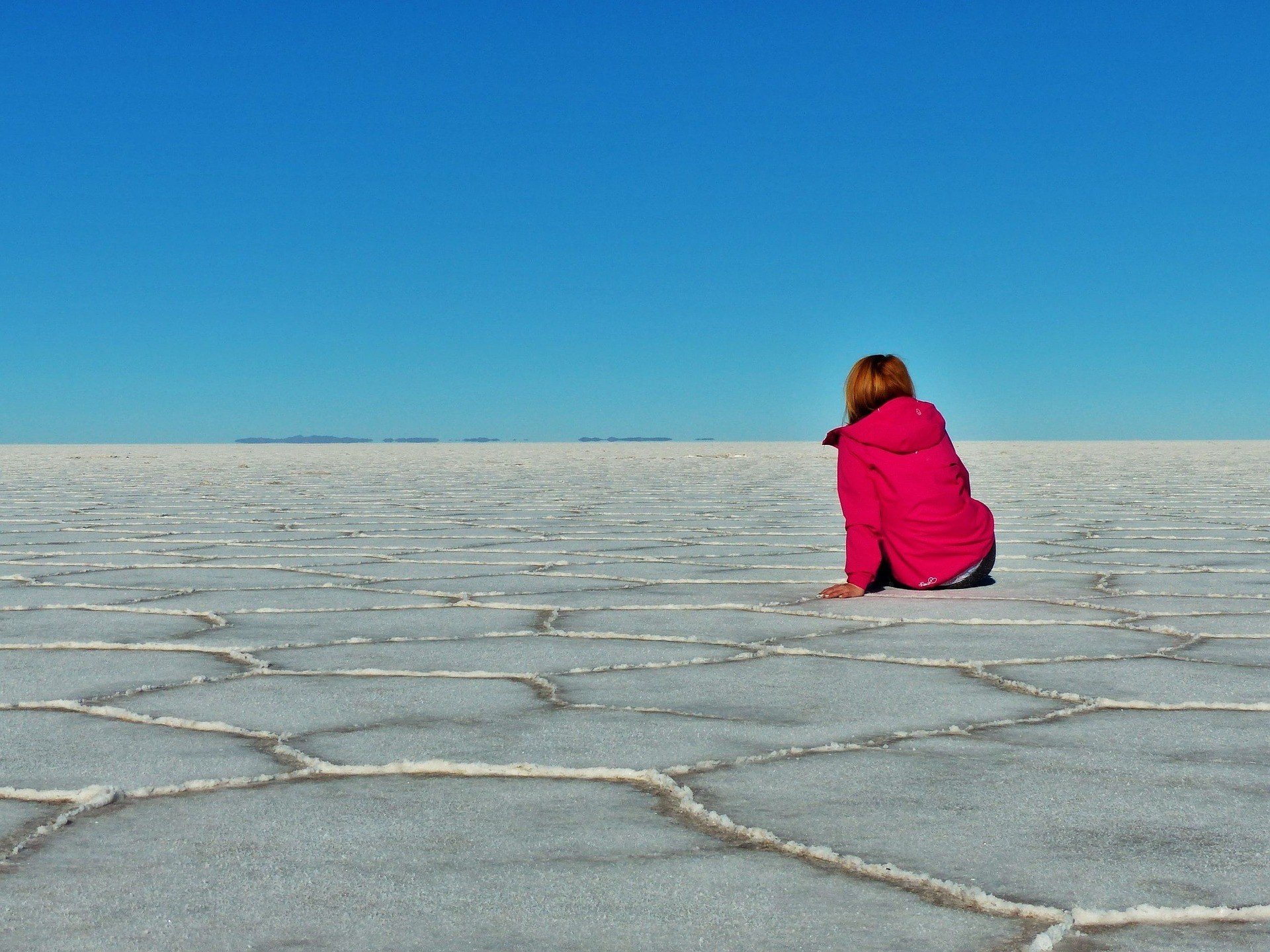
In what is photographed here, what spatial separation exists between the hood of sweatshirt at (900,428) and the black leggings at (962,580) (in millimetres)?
266

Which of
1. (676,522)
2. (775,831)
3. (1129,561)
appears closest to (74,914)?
(775,831)

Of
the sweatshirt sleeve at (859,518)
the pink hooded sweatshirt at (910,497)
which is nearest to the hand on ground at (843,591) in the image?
the sweatshirt sleeve at (859,518)

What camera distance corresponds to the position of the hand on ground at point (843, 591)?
3.00 metres

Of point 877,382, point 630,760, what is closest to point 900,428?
point 877,382

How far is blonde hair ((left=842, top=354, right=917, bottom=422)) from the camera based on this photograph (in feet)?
10.5

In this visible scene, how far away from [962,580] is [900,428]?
1.23ft

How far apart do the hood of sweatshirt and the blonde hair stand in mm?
24

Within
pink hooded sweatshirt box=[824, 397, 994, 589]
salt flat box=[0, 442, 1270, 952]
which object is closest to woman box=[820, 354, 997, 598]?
pink hooded sweatshirt box=[824, 397, 994, 589]

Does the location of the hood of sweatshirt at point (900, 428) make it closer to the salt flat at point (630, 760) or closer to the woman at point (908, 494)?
the woman at point (908, 494)

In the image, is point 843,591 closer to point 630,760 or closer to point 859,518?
point 859,518

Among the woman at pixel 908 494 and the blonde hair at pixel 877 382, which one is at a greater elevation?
the blonde hair at pixel 877 382

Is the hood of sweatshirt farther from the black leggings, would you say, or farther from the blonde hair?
the black leggings

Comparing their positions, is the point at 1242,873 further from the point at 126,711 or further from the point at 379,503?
the point at 379,503

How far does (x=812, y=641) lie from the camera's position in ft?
8.00
